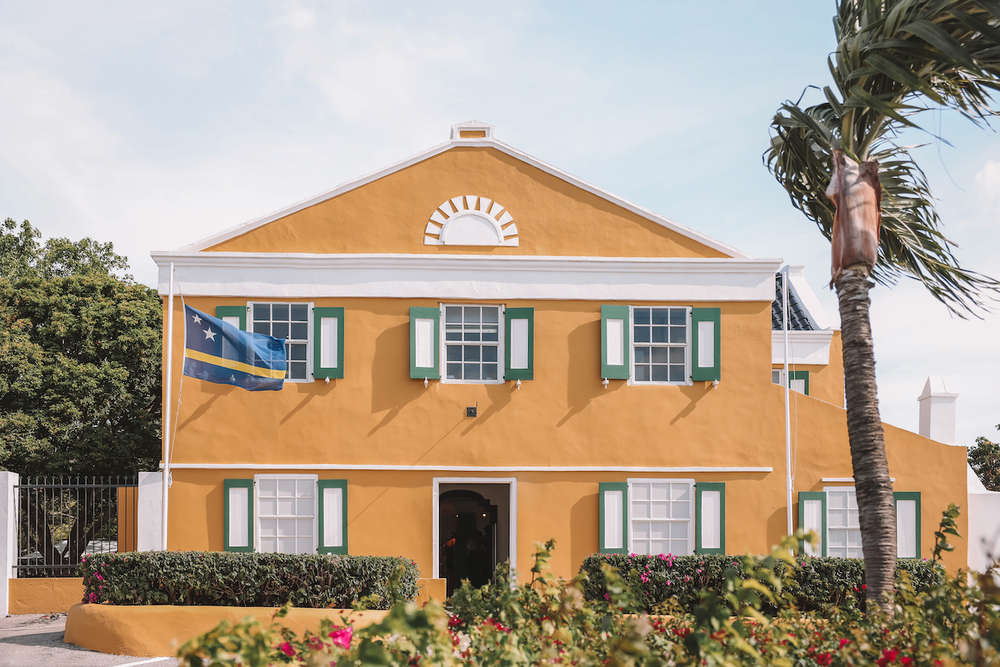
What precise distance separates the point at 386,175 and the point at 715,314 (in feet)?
19.9

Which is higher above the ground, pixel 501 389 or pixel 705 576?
pixel 501 389

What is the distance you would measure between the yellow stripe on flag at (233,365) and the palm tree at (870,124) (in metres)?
7.95

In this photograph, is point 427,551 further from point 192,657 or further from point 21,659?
point 192,657

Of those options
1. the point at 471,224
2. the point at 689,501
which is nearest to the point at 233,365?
the point at 471,224

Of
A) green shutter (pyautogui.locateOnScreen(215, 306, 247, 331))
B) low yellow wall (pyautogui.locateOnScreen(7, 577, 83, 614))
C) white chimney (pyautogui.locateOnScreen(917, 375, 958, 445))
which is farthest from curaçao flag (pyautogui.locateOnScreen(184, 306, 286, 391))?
white chimney (pyautogui.locateOnScreen(917, 375, 958, 445))

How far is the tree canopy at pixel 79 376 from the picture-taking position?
1647 cm

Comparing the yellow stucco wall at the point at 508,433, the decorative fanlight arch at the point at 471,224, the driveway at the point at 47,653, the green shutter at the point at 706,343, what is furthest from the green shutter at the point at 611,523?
the driveway at the point at 47,653

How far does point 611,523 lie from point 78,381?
38.8 ft

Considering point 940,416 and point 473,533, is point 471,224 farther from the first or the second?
point 940,416

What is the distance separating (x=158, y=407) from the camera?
58.9ft

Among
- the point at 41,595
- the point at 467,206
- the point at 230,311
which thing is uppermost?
the point at 467,206

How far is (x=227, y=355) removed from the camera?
11.7 meters

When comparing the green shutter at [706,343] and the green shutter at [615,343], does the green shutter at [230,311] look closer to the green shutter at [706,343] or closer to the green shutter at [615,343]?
the green shutter at [615,343]

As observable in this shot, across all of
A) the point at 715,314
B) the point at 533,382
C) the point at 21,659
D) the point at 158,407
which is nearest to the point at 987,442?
Answer: the point at 715,314
